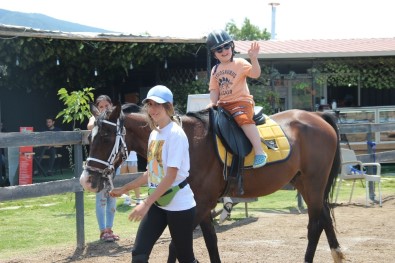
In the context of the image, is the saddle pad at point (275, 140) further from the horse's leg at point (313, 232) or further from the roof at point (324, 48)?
the roof at point (324, 48)

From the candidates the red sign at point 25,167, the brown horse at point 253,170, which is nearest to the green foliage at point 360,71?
the red sign at point 25,167

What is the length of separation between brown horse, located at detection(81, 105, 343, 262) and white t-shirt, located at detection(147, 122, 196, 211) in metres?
0.94

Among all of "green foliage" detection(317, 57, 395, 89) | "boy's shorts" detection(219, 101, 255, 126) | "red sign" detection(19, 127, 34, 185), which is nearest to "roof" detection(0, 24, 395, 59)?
"green foliage" detection(317, 57, 395, 89)

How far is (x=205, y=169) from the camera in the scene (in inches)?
227

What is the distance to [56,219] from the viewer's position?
10445 mm

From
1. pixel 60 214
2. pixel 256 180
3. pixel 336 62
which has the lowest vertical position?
pixel 60 214

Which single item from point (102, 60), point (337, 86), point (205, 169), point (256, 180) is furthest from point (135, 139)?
point (337, 86)

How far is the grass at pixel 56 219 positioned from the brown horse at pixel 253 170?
2.75 meters

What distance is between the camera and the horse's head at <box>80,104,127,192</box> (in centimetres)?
538

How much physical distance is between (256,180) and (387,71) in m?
14.5

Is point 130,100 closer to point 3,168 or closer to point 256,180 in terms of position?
point 3,168

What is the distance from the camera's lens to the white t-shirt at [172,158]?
14.4 feet

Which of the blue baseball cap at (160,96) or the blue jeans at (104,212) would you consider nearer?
the blue baseball cap at (160,96)

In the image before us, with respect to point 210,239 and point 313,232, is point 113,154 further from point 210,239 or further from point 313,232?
point 313,232
